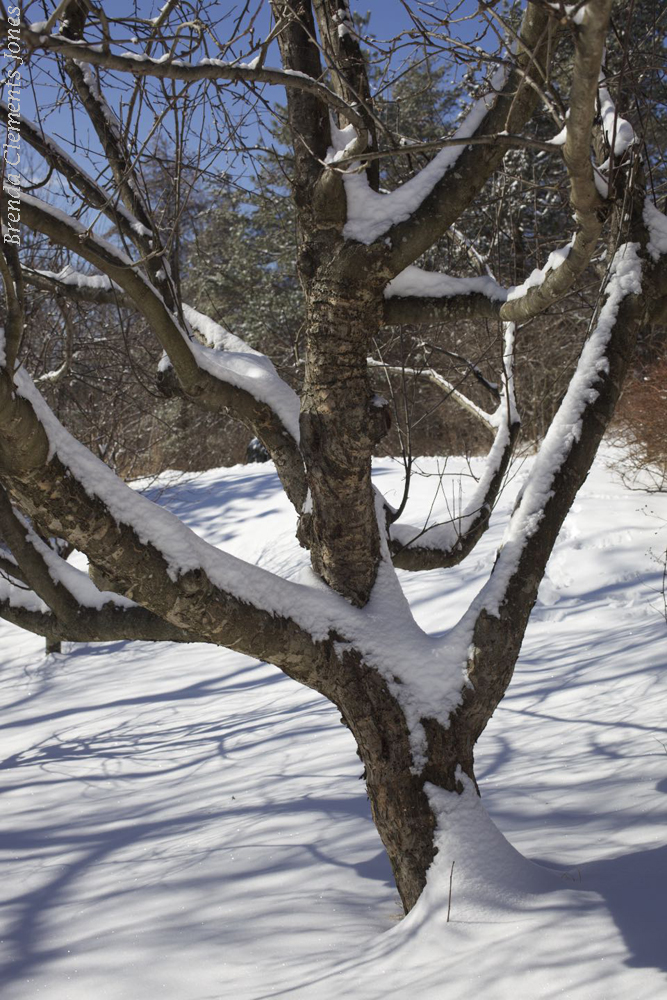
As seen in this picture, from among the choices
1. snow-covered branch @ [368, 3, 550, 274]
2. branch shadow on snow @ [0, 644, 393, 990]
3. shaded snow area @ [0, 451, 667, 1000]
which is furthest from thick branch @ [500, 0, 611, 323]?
branch shadow on snow @ [0, 644, 393, 990]

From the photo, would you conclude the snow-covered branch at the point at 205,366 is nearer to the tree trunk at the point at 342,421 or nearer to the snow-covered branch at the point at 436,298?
the tree trunk at the point at 342,421

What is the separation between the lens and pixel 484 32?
2420 millimetres

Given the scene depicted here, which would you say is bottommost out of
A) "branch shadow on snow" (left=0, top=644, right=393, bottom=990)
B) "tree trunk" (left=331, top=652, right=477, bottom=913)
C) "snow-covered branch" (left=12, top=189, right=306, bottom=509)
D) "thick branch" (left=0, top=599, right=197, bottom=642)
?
"branch shadow on snow" (left=0, top=644, right=393, bottom=990)

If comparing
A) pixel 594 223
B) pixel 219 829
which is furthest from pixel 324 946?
pixel 594 223

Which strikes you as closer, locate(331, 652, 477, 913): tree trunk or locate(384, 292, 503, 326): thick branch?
locate(331, 652, 477, 913): tree trunk

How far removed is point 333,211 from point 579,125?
1.00 m

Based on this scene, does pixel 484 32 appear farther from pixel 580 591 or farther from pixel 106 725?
pixel 106 725

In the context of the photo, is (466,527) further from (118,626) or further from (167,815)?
(167,815)

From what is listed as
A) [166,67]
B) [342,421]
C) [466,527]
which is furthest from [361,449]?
[166,67]

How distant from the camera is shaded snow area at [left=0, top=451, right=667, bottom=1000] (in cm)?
212

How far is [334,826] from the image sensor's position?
3.62m

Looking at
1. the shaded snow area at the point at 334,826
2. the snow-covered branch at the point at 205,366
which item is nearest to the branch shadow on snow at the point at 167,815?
the shaded snow area at the point at 334,826

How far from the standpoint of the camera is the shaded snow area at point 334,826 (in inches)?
83.4

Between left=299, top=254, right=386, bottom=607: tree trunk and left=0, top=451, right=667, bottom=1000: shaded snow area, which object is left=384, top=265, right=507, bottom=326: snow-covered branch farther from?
left=0, top=451, right=667, bottom=1000: shaded snow area
